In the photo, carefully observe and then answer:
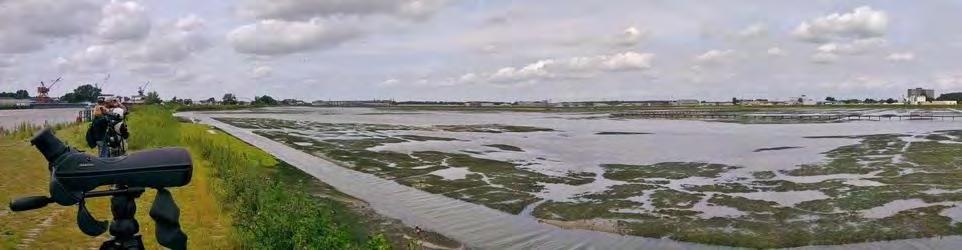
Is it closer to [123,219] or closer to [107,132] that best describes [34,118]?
[107,132]

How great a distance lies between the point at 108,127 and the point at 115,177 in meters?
11.5

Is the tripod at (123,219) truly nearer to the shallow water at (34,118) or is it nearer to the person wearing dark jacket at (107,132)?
the person wearing dark jacket at (107,132)

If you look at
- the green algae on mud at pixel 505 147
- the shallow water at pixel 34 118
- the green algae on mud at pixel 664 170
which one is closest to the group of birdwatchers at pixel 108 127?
the green algae on mud at pixel 664 170

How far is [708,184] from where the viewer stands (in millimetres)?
23453

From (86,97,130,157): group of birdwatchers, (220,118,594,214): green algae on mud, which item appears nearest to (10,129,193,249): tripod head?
(86,97,130,157): group of birdwatchers

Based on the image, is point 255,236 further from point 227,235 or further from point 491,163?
point 491,163

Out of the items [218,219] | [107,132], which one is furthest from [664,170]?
[107,132]

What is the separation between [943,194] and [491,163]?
54.9ft

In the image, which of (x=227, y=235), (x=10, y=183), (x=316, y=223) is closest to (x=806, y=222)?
(x=316, y=223)

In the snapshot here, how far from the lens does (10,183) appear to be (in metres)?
14.0

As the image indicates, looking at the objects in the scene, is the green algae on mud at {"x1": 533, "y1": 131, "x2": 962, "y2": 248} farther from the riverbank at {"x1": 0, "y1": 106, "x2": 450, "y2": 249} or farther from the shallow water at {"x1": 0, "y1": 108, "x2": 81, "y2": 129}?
the shallow water at {"x1": 0, "y1": 108, "x2": 81, "y2": 129}

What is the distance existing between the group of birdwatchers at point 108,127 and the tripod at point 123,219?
9.94 meters

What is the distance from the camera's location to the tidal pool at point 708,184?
1603 centimetres

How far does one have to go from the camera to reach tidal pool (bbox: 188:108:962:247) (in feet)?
52.6
